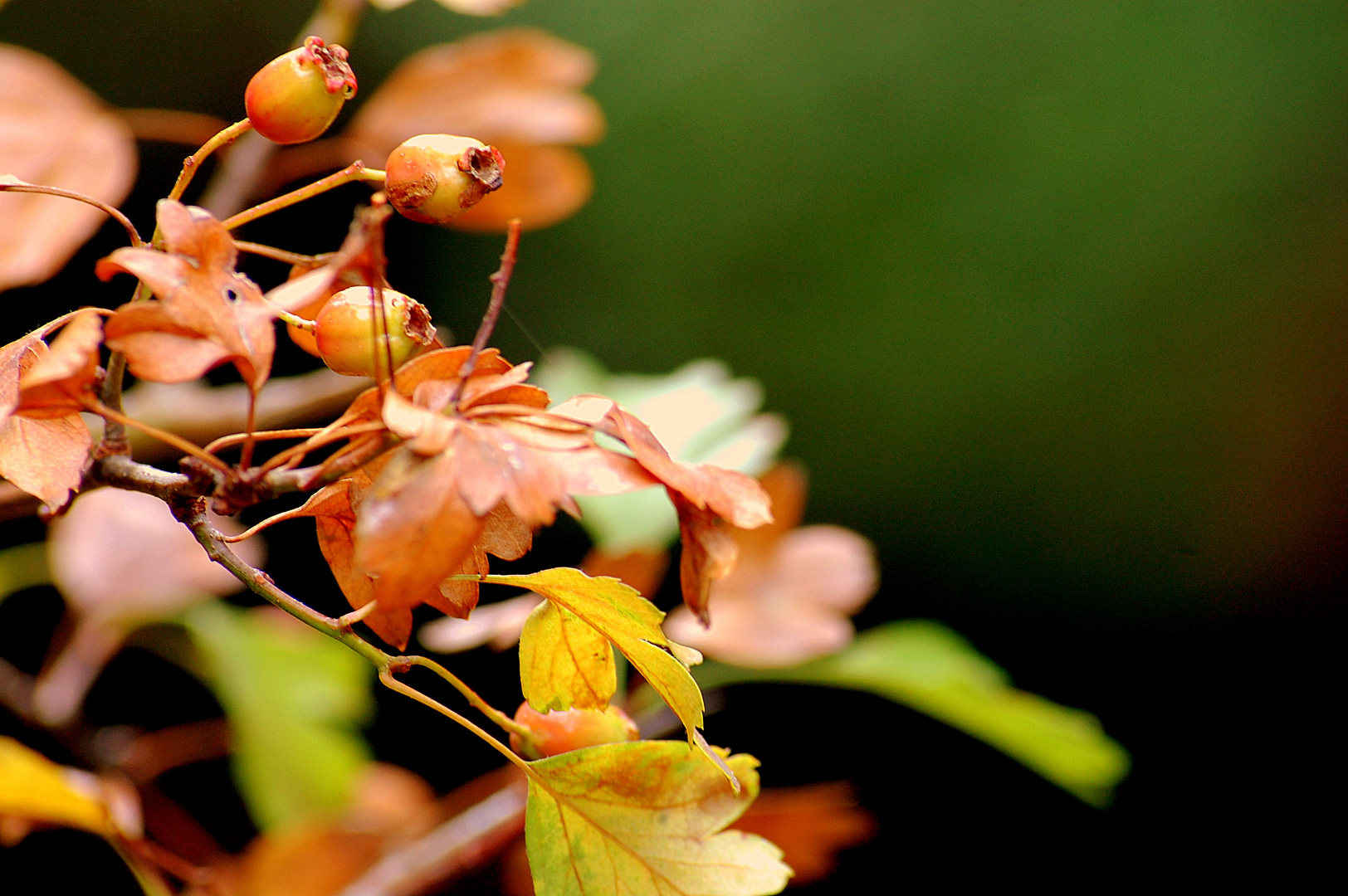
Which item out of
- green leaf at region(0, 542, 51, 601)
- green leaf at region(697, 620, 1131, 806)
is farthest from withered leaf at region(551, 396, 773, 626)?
green leaf at region(0, 542, 51, 601)

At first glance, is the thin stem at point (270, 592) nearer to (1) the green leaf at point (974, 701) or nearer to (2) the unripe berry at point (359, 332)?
(2) the unripe berry at point (359, 332)

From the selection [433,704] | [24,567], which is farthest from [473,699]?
[24,567]

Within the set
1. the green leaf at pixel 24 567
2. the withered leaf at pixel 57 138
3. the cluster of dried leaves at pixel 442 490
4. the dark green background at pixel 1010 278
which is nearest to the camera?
the cluster of dried leaves at pixel 442 490

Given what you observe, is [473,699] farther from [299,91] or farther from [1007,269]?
[1007,269]

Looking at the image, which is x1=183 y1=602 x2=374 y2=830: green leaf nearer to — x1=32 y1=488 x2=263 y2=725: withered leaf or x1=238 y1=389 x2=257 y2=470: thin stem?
x1=32 y1=488 x2=263 y2=725: withered leaf

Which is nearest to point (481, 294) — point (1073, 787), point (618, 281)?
point (618, 281)

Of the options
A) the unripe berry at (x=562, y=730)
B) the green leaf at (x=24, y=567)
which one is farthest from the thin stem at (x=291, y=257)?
the green leaf at (x=24, y=567)

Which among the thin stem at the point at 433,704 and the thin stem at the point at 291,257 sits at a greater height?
the thin stem at the point at 291,257
